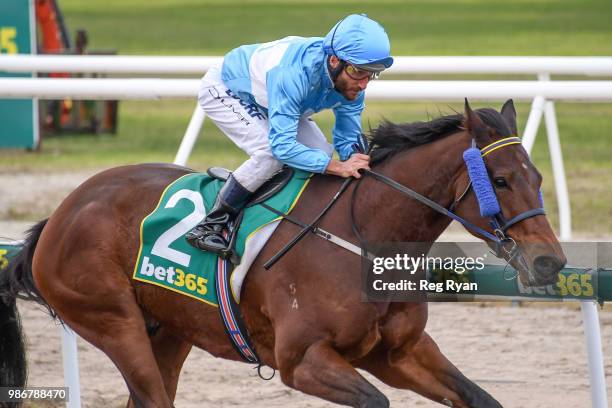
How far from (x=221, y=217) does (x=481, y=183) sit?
0.99 m

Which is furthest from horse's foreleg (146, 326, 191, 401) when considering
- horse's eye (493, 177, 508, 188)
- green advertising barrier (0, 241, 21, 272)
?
horse's eye (493, 177, 508, 188)

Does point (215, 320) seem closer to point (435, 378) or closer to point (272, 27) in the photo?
point (435, 378)

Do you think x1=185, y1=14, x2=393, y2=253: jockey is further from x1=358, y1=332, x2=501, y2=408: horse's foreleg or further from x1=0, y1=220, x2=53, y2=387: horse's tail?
x1=0, y1=220, x2=53, y2=387: horse's tail

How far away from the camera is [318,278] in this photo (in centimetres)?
400

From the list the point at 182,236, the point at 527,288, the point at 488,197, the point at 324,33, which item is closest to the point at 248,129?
the point at 182,236

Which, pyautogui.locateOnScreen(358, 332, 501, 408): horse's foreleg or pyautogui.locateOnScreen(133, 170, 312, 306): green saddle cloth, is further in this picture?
pyautogui.locateOnScreen(133, 170, 312, 306): green saddle cloth

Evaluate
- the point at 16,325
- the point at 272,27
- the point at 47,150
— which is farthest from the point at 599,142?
the point at 272,27

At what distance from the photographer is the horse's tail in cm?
477

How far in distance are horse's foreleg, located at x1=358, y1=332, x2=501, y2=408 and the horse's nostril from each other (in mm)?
638

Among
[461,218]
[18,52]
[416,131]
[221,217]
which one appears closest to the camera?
[461,218]

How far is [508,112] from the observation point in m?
3.91

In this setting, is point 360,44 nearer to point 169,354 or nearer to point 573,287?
point 573,287

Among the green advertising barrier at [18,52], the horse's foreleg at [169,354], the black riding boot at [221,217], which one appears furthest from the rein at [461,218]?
the green advertising barrier at [18,52]

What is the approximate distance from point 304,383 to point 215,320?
499 mm
